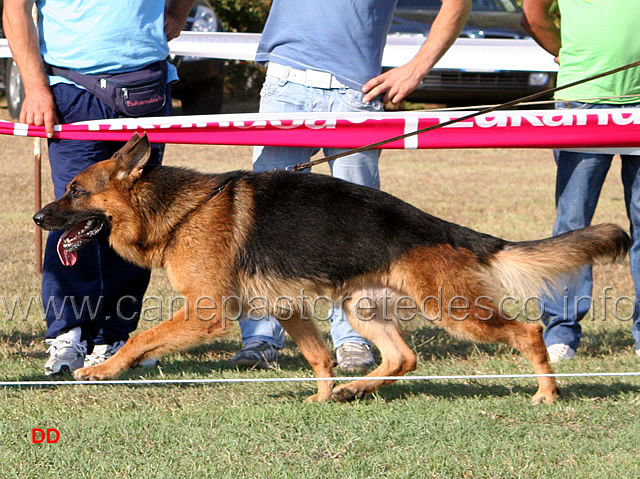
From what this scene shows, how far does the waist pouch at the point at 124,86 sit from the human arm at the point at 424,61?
1.18 meters

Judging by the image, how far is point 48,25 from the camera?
183 inches

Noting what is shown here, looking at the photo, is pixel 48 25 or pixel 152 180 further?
pixel 48 25

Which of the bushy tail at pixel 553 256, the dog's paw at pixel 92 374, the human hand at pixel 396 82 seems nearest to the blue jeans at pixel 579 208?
the bushy tail at pixel 553 256

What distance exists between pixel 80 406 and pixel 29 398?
0.28 m

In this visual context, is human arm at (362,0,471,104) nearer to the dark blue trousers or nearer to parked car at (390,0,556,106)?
the dark blue trousers

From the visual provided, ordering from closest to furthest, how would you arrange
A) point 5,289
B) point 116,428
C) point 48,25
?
point 116,428 < point 48,25 < point 5,289

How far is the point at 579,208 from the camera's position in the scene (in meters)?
5.10

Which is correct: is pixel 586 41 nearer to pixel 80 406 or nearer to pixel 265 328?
pixel 265 328

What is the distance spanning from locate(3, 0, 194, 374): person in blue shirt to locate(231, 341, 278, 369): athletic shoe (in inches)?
25.9

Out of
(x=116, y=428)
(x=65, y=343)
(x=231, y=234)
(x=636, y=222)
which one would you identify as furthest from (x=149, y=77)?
(x=636, y=222)

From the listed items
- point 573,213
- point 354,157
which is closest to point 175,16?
point 354,157

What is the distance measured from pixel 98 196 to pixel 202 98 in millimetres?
10941

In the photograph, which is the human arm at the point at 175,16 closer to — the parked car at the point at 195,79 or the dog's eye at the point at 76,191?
the dog's eye at the point at 76,191

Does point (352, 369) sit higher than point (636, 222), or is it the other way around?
point (636, 222)
